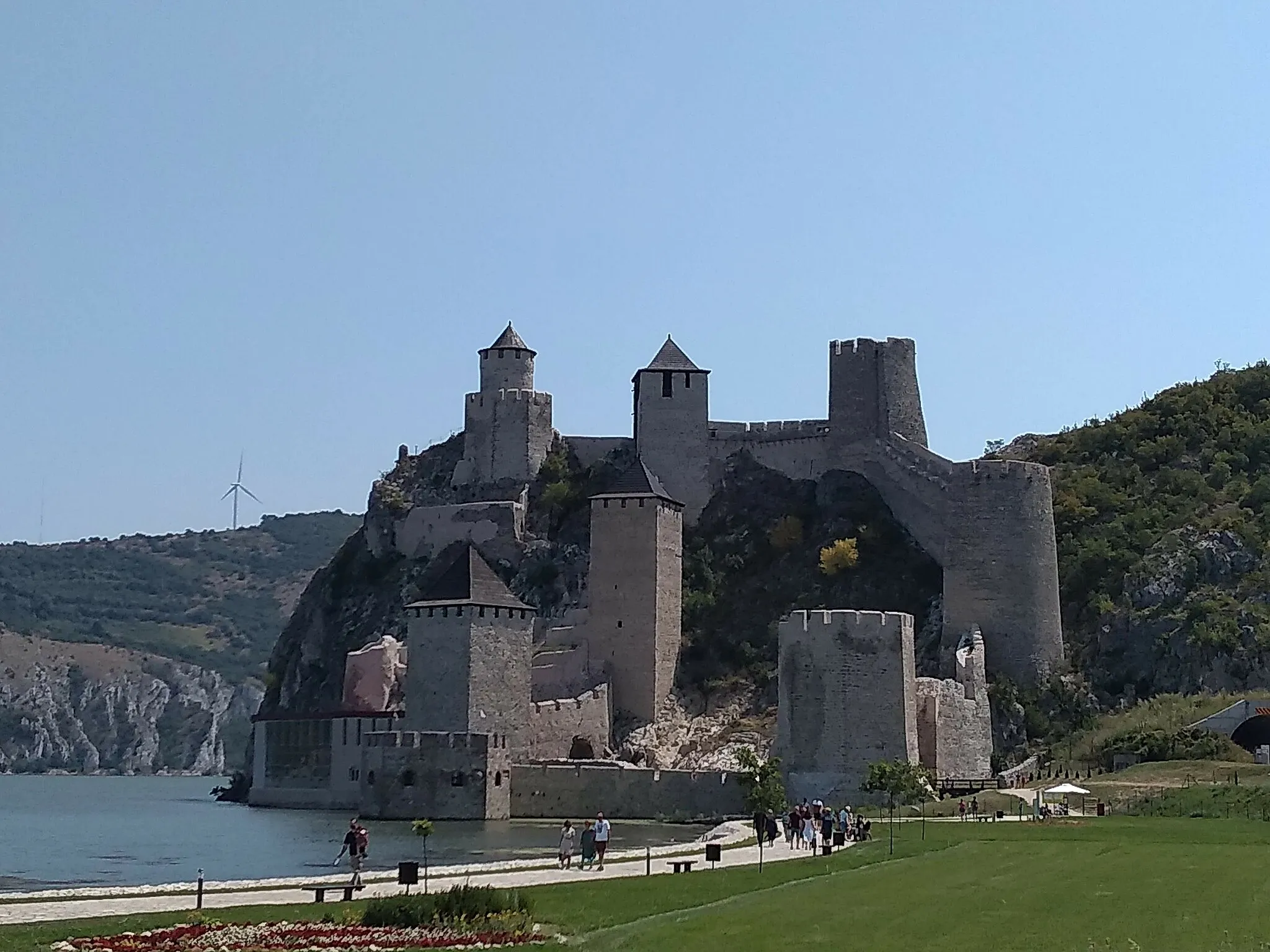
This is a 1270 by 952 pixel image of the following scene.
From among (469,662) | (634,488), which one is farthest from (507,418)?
(469,662)

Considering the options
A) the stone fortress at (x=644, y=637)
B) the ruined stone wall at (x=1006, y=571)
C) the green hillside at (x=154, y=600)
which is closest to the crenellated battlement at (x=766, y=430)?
the stone fortress at (x=644, y=637)

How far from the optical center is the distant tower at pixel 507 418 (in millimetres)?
67750

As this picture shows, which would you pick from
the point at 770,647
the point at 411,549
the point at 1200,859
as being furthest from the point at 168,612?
the point at 1200,859

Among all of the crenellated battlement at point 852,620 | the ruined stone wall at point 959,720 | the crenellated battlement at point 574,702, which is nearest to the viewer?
→ the crenellated battlement at point 852,620

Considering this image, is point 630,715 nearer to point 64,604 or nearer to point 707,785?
point 707,785

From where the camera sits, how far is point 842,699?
44.5 meters

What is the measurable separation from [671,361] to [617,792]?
21620 mm

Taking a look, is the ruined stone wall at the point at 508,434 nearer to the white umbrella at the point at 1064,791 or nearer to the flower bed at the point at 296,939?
the white umbrella at the point at 1064,791

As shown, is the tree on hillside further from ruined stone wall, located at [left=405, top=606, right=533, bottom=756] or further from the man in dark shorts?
ruined stone wall, located at [left=405, top=606, right=533, bottom=756]

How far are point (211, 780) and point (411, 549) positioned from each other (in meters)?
59.3

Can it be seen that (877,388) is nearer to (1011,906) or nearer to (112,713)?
(1011,906)

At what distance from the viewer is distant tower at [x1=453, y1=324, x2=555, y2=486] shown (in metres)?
67.8

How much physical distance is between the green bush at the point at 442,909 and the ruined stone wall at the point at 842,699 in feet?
80.8

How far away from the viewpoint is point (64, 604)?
174 meters
